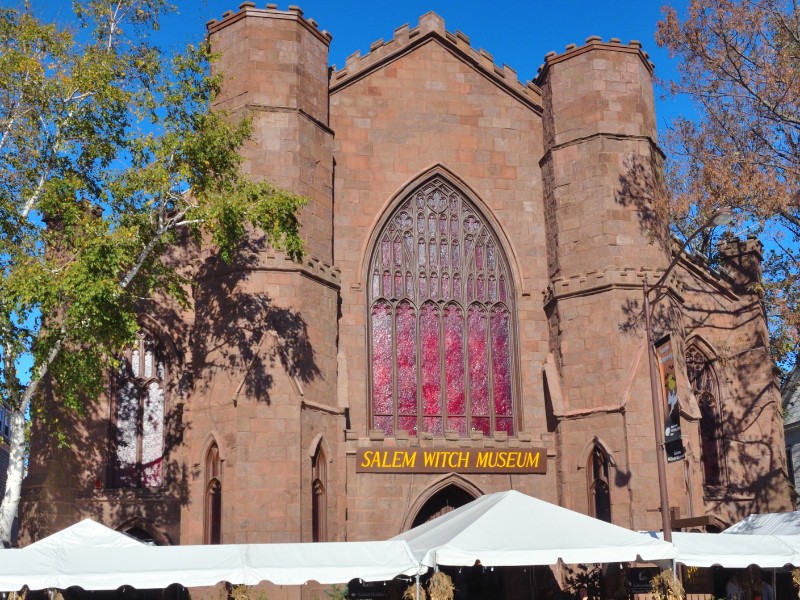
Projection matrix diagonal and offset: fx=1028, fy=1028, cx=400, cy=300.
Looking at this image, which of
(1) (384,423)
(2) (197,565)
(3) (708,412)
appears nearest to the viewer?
(2) (197,565)

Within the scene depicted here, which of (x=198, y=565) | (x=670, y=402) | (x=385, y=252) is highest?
(x=385, y=252)

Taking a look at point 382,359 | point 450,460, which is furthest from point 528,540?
point 382,359

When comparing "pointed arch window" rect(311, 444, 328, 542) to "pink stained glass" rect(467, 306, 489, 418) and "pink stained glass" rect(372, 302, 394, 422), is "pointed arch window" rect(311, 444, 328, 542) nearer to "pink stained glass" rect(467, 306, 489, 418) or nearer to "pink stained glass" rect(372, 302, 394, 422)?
"pink stained glass" rect(372, 302, 394, 422)

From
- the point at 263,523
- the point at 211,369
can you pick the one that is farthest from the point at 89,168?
the point at 263,523

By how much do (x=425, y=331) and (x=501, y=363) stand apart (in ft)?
6.91

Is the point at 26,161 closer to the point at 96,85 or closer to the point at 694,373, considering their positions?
the point at 96,85

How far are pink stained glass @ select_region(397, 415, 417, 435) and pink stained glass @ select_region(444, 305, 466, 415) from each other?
93cm

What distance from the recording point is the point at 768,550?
18.1 m

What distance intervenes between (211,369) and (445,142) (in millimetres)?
8928

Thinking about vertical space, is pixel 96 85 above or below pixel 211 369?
above

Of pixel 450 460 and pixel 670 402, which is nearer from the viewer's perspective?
pixel 670 402

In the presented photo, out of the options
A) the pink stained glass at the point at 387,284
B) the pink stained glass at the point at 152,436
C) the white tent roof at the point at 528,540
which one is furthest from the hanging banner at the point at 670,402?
the pink stained glass at the point at 152,436

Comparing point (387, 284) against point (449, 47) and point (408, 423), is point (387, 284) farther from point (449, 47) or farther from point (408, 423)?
point (449, 47)

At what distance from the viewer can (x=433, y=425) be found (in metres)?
25.6
